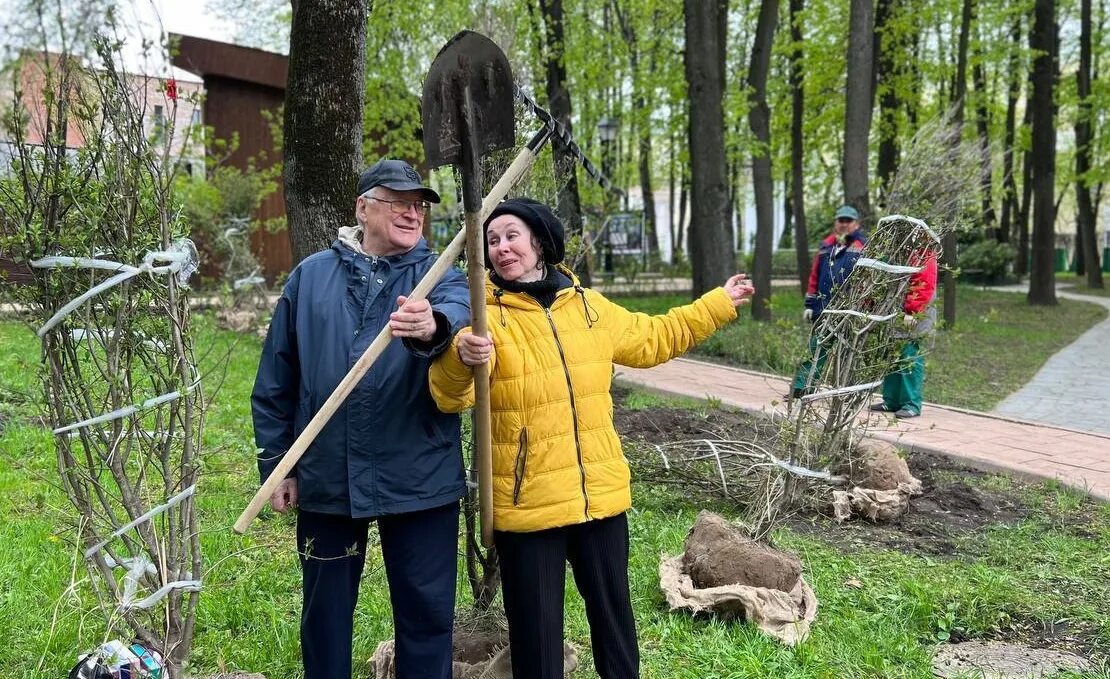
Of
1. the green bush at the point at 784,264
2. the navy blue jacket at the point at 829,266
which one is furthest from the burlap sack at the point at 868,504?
the green bush at the point at 784,264

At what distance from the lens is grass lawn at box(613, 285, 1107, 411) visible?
856cm

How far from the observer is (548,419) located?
253 cm

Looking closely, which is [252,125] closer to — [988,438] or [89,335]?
[988,438]

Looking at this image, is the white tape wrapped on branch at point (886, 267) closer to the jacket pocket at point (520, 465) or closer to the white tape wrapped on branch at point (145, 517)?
the jacket pocket at point (520, 465)

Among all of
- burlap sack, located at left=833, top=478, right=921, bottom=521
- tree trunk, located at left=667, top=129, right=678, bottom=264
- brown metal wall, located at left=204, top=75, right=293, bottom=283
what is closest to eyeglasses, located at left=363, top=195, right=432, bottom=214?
burlap sack, located at left=833, top=478, right=921, bottom=521

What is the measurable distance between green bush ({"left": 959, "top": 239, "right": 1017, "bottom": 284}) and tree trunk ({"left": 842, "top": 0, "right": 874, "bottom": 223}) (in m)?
17.0

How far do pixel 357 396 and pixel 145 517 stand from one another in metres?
0.63

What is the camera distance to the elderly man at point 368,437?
245cm

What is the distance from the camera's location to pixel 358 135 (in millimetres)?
4777

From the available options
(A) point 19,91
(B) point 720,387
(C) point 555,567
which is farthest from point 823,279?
(A) point 19,91

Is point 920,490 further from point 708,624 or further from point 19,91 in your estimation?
point 19,91

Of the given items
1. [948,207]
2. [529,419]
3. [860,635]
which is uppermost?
[948,207]

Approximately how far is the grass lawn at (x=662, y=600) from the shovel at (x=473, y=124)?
89cm

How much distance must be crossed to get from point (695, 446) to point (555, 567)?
310cm
